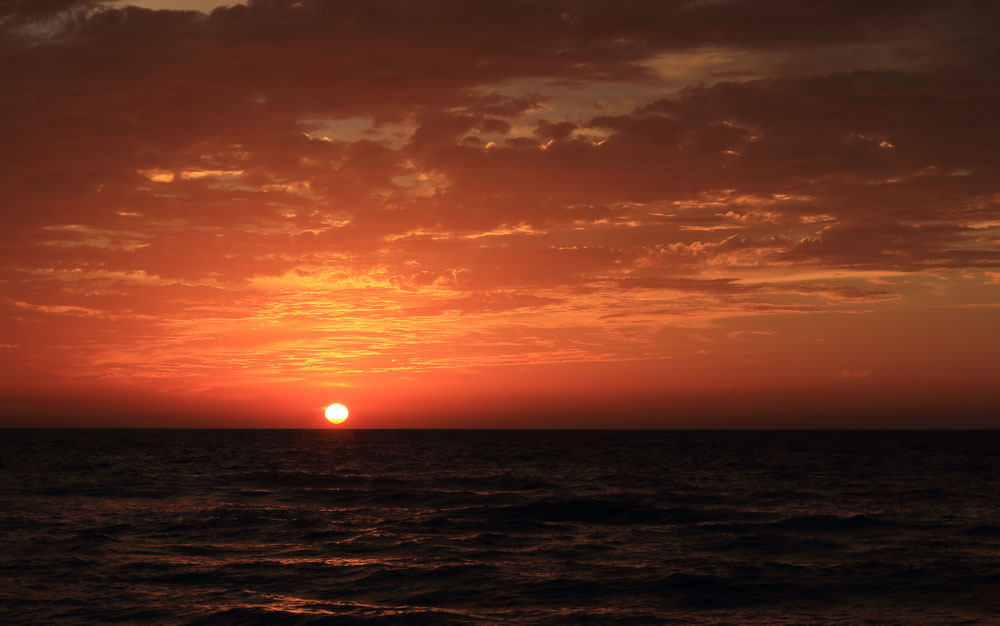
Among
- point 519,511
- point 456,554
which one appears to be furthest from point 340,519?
point 456,554

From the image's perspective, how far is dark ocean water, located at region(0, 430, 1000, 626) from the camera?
21.0 m

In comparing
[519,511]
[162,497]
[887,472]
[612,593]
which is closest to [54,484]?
[162,497]

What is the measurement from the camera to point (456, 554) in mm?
28531

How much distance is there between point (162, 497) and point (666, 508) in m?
27.9

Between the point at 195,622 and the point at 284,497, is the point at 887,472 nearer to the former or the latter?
the point at 284,497

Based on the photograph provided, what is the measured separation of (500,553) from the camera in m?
28.9

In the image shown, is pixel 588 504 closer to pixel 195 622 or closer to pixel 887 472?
pixel 195 622

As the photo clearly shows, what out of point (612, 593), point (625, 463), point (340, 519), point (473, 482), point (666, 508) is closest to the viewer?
point (612, 593)

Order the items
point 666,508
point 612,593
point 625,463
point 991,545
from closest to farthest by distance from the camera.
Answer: point 612,593 → point 991,545 → point 666,508 → point 625,463

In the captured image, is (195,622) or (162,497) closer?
(195,622)

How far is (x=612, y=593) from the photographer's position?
22.8m

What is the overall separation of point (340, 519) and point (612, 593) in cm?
1880

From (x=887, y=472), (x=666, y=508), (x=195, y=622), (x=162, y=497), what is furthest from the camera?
(x=887, y=472)

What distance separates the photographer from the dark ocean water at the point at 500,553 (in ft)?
68.8
